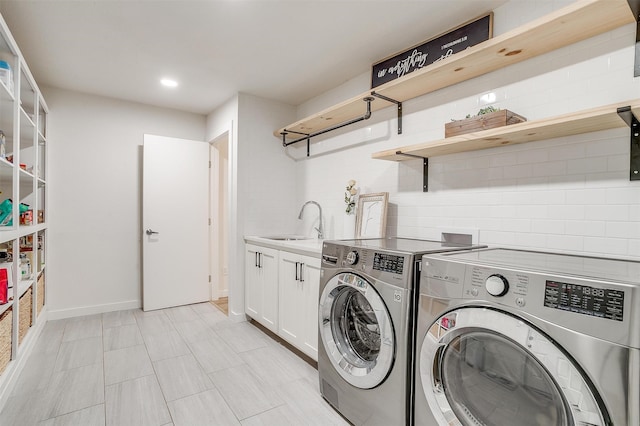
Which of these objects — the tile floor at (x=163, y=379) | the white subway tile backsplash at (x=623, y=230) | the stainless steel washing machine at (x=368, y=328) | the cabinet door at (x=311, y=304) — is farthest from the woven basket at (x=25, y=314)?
the white subway tile backsplash at (x=623, y=230)

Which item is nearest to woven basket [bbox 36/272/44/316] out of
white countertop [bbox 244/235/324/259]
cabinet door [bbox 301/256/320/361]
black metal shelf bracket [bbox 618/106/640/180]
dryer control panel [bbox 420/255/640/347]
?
white countertop [bbox 244/235/324/259]

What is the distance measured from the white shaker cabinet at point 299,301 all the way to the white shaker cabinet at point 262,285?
0.12 m

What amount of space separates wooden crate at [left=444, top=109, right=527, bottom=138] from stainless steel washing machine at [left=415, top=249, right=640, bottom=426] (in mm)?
715

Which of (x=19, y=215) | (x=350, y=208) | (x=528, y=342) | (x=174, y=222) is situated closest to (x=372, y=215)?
(x=350, y=208)

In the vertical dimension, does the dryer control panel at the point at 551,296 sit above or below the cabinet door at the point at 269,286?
above

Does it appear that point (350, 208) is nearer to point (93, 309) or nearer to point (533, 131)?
point (533, 131)

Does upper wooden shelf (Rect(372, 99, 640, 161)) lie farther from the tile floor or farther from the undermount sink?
the tile floor

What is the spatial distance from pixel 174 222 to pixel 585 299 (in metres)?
3.88

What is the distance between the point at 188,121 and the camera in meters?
4.17

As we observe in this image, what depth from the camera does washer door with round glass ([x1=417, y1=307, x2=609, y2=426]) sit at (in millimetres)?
974

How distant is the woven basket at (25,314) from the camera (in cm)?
239

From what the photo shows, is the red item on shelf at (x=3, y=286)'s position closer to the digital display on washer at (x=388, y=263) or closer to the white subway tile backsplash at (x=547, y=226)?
the digital display on washer at (x=388, y=263)

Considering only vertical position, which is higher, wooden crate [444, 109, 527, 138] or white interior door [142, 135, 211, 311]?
wooden crate [444, 109, 527, 138]

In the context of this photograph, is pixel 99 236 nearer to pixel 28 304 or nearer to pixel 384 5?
pixel 28 304
